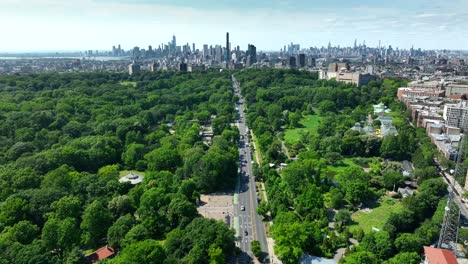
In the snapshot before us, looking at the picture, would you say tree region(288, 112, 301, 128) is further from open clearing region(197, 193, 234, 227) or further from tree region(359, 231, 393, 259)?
tree region(359, 231, 393, 259)

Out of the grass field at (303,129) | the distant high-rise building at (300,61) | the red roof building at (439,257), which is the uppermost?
the distant high-rise building at (300,61)

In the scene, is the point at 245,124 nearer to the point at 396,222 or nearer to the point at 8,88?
the point at 396,222

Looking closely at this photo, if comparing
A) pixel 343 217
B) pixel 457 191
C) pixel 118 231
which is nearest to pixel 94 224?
pixel 118 231

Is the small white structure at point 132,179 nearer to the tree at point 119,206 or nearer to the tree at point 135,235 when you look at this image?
the tree at point 119,206

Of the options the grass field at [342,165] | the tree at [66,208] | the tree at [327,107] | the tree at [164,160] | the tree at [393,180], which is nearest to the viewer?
the tree at [66,208]

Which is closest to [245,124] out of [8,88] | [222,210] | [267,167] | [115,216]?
[267,167]

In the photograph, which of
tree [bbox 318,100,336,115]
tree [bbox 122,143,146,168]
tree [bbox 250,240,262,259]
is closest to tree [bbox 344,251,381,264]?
tree [bbox 250,240,262,259]

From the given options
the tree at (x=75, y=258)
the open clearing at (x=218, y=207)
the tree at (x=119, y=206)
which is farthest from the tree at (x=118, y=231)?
the open clearing at (x=218, y=207)
